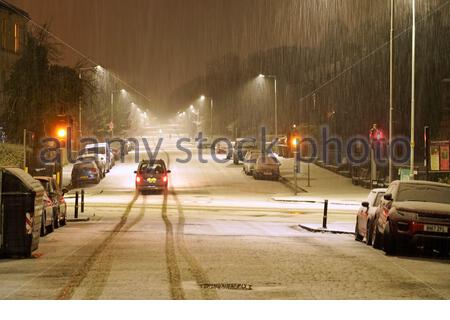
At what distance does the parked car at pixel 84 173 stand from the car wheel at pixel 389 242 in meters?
33.7

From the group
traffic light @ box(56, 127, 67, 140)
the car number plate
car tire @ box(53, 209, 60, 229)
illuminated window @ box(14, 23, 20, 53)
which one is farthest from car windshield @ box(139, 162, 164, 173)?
the car number plate

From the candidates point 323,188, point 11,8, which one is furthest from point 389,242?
point 11,8

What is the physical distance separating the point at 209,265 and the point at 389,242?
14.5ft

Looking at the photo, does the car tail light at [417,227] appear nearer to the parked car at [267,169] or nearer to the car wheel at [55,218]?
the car wheel at [55,218]

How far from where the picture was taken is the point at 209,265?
1420 cm

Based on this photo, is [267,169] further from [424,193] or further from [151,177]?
[424,193]

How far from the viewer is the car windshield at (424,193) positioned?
58.1 feet

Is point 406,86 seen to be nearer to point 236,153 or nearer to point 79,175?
point 236,153

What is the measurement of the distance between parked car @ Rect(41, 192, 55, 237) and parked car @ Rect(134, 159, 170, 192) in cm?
1905

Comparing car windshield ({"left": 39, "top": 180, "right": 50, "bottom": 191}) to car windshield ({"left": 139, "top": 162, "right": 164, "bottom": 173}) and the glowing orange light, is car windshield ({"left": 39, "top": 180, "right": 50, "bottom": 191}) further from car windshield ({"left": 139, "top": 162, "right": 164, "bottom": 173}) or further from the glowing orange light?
car windshield ({"left": 139, "top": 162, "right": 164, "bottom": 173})

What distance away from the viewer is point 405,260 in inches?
627
